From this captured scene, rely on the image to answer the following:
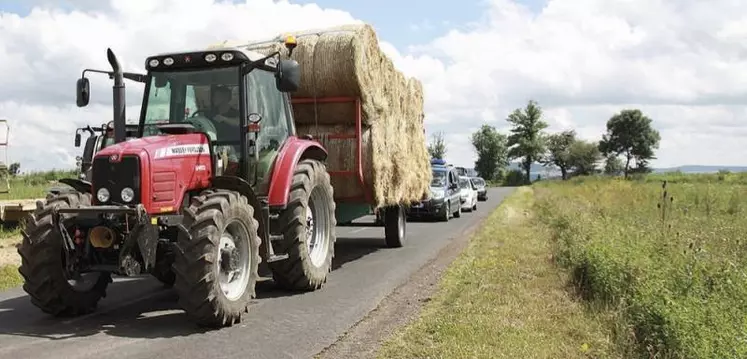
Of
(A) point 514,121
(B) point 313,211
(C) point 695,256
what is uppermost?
(A) point 514,121

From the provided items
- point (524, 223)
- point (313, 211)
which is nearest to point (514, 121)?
point (524, 223)

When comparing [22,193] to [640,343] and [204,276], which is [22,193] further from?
[640,343]

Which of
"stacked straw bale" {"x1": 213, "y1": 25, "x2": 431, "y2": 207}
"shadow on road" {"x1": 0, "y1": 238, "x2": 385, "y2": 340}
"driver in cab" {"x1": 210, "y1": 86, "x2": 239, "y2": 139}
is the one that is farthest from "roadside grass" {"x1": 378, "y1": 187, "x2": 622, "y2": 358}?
"driver in cab" {"x1": 210, "y1": 86, "x2": 239, "y2": 139}

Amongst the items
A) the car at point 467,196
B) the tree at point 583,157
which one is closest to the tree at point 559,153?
the tree at point 583,157

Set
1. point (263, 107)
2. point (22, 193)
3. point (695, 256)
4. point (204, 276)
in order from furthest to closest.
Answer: point (22, 193)
point (263, 107)
point (695, 256)
point (204, 276)

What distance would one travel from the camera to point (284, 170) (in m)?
8.48

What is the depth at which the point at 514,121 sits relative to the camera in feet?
332

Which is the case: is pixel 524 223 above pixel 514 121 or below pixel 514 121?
below

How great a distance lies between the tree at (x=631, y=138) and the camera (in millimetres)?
99125

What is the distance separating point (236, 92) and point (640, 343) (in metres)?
5.02

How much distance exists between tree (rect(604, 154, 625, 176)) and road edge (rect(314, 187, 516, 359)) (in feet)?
319

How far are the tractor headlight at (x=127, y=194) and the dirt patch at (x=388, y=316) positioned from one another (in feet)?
7.84

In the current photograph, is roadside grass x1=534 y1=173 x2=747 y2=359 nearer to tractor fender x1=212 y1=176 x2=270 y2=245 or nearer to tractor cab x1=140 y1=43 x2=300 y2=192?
tractor fender x1=212 y1=176 x2=270 y2=245

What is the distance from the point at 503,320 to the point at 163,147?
12.4ft
